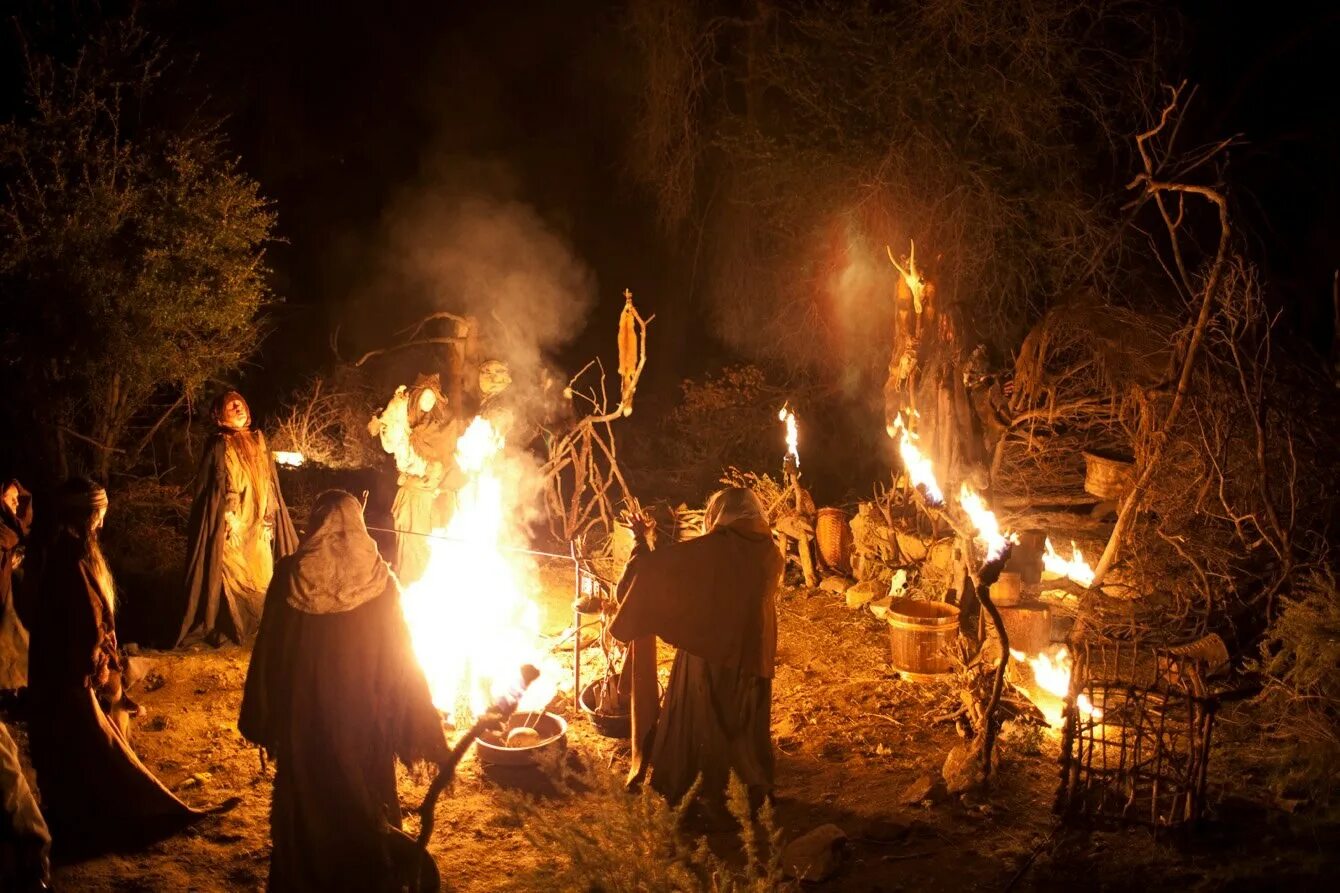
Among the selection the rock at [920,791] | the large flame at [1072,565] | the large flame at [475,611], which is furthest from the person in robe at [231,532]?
the large flame at [1072,565]

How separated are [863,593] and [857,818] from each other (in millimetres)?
4232

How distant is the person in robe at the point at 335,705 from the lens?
12.8 feet

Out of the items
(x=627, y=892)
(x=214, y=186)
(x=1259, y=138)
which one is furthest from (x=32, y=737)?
(x=1259, y=138)

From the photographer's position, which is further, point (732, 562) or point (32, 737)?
point (732, 562)

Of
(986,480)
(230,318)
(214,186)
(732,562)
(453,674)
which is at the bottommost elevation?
(453,674)

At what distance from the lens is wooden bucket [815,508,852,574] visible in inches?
421

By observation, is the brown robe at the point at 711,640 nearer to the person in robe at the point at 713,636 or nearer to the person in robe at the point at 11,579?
the person in robe at the point at 713,636

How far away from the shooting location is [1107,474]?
955 centimetres

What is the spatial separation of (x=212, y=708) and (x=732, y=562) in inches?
164

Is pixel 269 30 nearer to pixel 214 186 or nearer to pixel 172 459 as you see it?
pixel 214 186

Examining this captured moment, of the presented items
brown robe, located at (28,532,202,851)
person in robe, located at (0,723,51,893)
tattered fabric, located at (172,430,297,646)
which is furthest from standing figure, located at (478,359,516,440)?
person in robe, located at (0,723,51,893)

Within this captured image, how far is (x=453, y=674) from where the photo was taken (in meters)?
7.05

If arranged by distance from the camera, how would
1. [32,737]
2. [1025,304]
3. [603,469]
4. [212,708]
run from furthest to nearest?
[603,469], [1025,304], [212,708], [32,737]

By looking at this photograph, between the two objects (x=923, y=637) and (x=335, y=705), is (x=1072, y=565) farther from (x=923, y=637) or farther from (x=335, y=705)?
(x=335, y=705)
